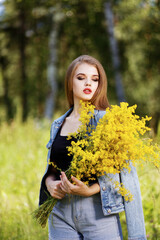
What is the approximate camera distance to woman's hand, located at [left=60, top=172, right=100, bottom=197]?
4.83 ft

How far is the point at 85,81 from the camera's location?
182 centimetres

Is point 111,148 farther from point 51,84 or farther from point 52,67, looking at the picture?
point 52,67

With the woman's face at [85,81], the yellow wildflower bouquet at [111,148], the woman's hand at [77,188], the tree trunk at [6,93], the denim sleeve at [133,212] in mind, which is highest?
the tree trunk at [6,93]

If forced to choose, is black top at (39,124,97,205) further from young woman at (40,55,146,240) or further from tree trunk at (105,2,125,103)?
tree trunk at (105,2,125,103)

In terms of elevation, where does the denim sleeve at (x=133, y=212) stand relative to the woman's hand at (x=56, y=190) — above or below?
below

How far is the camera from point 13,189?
407 centimetres

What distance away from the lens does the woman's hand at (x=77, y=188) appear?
4.83 ft

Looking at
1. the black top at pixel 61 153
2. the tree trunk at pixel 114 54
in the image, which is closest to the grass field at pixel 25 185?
the black top at pixel 61 153

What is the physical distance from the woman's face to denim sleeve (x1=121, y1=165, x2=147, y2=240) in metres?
0.55

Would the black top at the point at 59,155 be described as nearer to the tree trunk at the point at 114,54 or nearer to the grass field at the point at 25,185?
the grass field at the point at 25,185

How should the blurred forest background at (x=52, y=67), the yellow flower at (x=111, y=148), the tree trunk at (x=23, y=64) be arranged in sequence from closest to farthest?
the yellow flower at (x=111, y=148)
the blurred forest background at (x=52, y=67)
the tree trunk at (x=23, y=64)

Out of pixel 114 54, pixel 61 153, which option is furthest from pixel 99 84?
pixel 114 54

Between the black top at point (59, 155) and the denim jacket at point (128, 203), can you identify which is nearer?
the denim jacket at point (128, 203)

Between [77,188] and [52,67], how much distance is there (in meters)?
8.09
